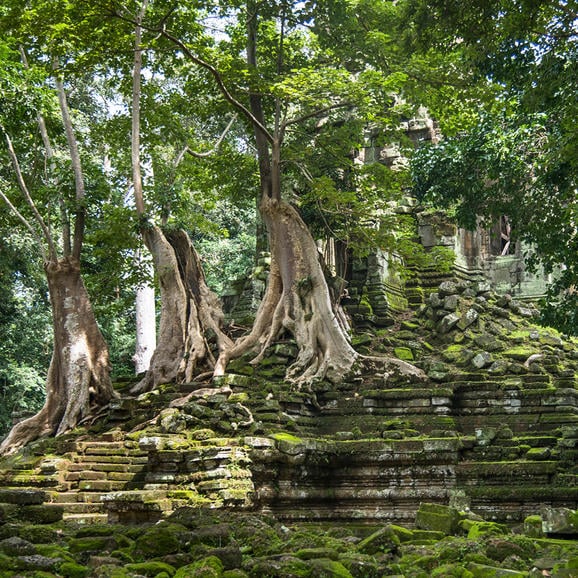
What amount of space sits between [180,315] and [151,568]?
9591 mm

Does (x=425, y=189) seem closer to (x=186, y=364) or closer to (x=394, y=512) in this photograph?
(x=186, y=364)

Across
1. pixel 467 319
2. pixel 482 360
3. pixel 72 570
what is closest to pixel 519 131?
pixel 467 319

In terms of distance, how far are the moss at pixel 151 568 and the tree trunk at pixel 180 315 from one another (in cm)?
831

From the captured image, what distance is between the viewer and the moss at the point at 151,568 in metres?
6.49

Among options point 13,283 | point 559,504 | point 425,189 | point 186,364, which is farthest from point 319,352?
point 13,283

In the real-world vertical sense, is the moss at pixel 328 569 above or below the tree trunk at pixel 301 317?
below

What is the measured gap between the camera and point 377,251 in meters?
17.4

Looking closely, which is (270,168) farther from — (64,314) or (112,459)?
(112,459)

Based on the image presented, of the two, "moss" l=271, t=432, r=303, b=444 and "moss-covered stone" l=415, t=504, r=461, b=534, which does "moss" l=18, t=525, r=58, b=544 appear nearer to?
"moss-covered stone" l=415, t=504, r=461, b=534

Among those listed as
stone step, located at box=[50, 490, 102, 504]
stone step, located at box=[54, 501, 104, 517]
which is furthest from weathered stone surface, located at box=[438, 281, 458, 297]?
stone step, located at box=[54, 501, 104, 517]

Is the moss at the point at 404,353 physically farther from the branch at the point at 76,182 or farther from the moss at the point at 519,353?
the branch at the point at 76,182

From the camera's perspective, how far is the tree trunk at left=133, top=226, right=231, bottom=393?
50.4 ft

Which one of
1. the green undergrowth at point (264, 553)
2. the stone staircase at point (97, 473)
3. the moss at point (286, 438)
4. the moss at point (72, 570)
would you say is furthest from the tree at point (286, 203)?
the moss at point (72, 570)

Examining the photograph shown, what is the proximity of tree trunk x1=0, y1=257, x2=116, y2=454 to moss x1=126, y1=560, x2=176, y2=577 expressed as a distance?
27.9ft
